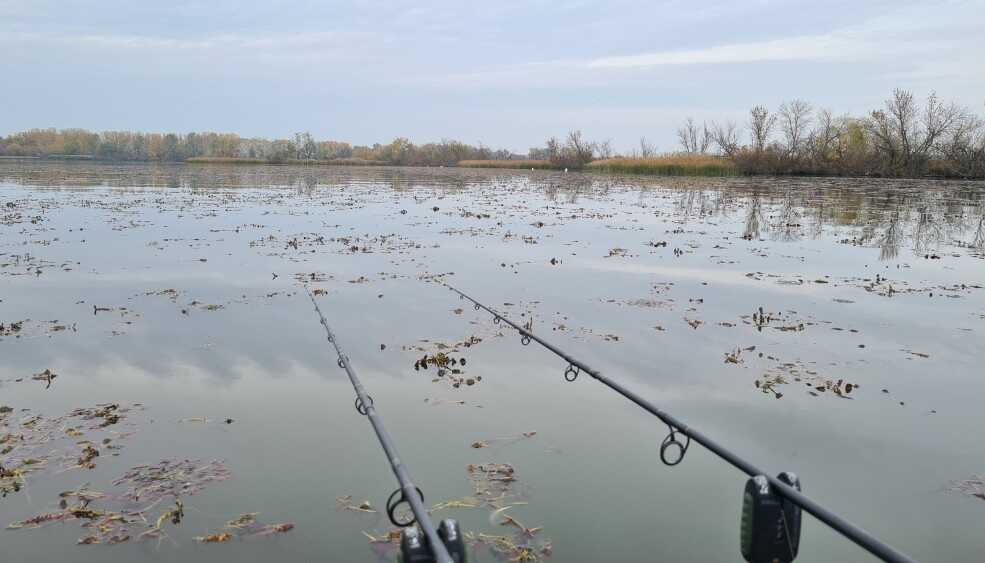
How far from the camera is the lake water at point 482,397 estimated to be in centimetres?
464

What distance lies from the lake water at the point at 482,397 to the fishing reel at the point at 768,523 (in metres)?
1.43

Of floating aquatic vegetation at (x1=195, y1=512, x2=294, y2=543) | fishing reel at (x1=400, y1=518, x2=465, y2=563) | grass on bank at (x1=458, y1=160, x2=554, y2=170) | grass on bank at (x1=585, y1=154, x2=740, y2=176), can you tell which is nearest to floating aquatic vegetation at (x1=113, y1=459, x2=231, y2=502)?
floating aquatic vegetation at (x1=195, y1=512, x2=294, y2=543)

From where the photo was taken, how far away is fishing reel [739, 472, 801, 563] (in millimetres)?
2949

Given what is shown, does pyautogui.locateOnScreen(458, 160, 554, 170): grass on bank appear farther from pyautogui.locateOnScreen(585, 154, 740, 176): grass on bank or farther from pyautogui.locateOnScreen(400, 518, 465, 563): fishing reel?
pyautogui.locateOnScreen(400, 518, 465, 563): fishing reel

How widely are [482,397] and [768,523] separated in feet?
13.7

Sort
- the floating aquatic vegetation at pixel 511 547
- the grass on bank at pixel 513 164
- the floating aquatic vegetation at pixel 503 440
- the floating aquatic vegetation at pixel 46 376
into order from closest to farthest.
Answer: the floating aquatic vegetation at pixel 511 547
the floating aquatic vegetation at pixel 503 440
the floating aquatic vegetation at pixel 46 376
the grass on bank at pixel 513 164

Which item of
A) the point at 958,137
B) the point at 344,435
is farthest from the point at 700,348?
the point at 958,137

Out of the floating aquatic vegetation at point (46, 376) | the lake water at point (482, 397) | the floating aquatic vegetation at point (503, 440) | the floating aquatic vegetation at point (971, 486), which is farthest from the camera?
the floating aquatic vegetation at point (46, 376)

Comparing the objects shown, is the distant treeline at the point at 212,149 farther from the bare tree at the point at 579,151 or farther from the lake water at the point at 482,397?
the lake water at the point at 482,397

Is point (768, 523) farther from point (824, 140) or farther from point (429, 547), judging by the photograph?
point (824, 140)

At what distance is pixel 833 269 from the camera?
14.9 m

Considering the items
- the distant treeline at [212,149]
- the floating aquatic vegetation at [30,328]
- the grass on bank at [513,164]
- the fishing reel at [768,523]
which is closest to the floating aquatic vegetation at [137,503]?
the fishing reel at [768,523]

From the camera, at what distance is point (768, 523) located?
2.98 m

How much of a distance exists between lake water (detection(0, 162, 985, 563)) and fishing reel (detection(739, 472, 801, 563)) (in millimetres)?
1429
